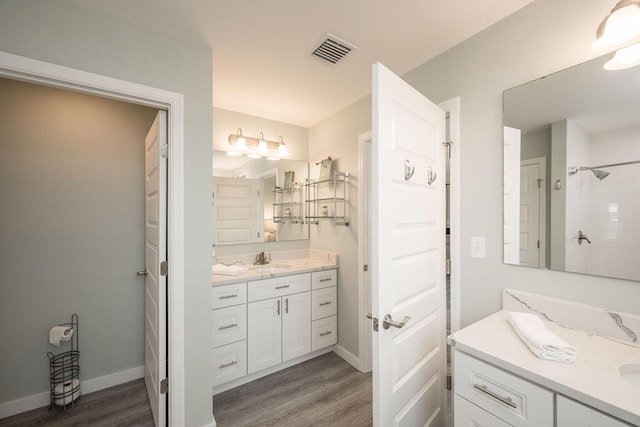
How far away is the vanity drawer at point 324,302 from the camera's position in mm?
2553

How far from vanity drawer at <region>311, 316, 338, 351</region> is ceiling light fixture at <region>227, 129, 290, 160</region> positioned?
1.82m

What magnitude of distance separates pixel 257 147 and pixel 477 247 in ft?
7.30

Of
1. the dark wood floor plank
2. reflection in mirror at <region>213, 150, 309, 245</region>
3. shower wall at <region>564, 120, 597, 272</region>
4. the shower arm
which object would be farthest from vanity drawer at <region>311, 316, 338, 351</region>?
the shower arm

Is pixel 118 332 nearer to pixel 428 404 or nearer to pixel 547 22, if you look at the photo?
pixel 428 404

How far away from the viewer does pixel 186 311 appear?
161cm

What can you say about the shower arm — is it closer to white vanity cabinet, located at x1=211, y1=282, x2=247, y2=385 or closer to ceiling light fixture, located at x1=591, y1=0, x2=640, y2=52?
ceiling light fixture, located at x1=591, y1=0, x2=640, y2=52

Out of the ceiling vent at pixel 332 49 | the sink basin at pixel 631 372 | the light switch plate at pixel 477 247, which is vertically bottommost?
the sink basin at pixel 631 372

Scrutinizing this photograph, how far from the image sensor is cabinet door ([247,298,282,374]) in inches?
85.7

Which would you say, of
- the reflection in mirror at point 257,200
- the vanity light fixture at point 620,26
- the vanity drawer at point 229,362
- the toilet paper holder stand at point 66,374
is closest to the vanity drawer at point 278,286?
the vanity drawer at point 229,362

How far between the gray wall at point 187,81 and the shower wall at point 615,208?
2015mm

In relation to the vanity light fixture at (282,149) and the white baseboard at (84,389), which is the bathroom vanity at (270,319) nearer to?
the white baseboard at (84,389)

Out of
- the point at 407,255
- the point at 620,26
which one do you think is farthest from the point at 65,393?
the point at 620,26

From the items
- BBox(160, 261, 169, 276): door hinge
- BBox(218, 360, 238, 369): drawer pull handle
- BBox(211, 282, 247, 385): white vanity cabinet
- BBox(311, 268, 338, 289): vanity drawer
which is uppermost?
BBox(160, 261, 169, 276): door hinge

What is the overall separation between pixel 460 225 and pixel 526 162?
47cm
